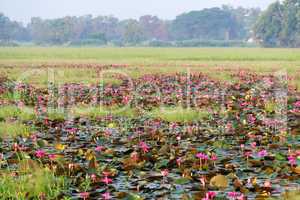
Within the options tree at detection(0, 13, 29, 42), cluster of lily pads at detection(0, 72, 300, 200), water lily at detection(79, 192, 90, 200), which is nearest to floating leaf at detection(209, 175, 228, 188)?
cluster of lily pads at detection(0, 72, 300, 200)

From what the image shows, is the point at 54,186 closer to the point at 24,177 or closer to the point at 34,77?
the point at 24,177

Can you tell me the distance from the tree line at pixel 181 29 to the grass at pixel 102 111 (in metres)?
95.6

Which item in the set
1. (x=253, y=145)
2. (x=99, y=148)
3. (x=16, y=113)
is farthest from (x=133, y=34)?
(x=99, y=148)

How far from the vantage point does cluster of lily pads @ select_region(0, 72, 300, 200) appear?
600cm

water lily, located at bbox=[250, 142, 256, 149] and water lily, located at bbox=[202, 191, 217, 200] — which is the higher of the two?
water lily, located at bbox=[202, 191, 217, 200]

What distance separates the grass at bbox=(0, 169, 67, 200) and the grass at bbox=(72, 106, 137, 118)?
586 centimetres

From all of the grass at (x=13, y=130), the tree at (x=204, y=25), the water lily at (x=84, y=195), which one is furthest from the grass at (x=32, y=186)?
the tree at (x=204, y=25)

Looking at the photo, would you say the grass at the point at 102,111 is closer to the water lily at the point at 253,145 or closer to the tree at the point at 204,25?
the water lily at the point at 253,145

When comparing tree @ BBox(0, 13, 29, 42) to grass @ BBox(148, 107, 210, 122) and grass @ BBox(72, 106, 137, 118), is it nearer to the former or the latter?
grass @ BBox(72, 106, 137, 118)

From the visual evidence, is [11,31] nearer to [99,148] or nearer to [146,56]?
[146,56]

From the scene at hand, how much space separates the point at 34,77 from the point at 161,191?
1856cm

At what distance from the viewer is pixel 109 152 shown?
7793 millimetres

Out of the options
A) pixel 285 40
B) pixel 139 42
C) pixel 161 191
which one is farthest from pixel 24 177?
pixel 139 42

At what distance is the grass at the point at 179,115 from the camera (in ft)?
37.4
